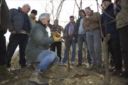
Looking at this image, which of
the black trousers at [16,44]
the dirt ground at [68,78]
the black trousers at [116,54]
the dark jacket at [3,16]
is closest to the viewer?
the dirt ground at [68,78]

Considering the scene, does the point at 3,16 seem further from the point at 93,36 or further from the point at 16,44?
the point at 93,36

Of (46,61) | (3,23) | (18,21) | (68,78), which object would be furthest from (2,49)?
(46,61)

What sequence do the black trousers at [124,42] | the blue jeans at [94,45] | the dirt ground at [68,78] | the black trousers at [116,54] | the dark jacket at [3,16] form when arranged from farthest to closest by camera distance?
the blue jeans at [94,45], the dark jacket at [3,16], the black trousers at [116,54], the dirt ground at [68,78], the black trousers at [124,42]

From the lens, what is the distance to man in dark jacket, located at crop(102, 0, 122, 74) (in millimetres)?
9523

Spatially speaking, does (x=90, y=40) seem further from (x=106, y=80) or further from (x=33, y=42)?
(x=106, y=80)

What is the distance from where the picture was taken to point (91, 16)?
33.9 ft

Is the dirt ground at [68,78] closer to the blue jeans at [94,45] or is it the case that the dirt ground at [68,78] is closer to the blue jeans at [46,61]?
the blue jeans at [94,45]

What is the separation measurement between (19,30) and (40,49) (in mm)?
1692

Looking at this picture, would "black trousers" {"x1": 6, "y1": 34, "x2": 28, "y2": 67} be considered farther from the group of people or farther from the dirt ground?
the dirt ground

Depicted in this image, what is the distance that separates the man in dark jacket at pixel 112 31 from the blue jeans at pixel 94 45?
438 mm

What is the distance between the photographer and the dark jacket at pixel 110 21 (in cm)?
956

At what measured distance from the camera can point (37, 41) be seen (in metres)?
8.98

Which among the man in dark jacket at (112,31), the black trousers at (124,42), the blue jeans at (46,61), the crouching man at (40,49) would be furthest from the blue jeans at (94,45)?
the blue jeans at (46,61)

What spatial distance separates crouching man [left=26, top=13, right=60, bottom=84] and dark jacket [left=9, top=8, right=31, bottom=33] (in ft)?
4.19
